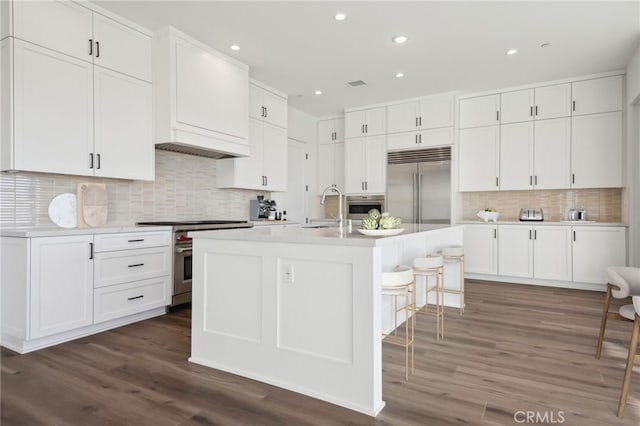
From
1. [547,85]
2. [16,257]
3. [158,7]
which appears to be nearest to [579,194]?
[547,85]

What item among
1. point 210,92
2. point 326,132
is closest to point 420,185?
point 326,132

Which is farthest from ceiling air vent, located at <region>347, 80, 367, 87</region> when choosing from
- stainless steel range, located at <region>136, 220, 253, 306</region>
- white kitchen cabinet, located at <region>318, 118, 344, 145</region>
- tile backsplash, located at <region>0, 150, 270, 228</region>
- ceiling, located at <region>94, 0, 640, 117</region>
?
stainless steel range, located at <region>136, 220, 253, 306</region>

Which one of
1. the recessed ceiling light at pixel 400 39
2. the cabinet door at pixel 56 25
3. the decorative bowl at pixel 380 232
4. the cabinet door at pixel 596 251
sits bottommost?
the cabinet door at pixel 596 251

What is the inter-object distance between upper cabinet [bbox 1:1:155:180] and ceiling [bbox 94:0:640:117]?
1.04 feet

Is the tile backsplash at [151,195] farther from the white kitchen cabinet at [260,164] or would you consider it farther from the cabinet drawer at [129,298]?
the cabinet drawer at [129,298]

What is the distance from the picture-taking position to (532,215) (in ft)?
17.0

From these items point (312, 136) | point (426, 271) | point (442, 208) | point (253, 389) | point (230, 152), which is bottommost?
point (253, 389)

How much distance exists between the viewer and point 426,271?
291cm

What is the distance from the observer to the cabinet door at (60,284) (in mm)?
2604

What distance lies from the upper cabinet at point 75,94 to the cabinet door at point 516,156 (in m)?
4.63

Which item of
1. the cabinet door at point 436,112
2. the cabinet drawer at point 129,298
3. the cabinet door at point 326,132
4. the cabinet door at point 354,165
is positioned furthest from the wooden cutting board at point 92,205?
the cabinet door at point 436,112

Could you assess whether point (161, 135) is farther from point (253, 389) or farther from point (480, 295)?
point (480, 295)

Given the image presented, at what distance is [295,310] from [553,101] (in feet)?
15.9

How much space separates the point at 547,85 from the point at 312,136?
371 centimetres
